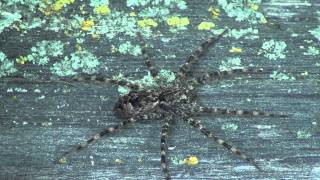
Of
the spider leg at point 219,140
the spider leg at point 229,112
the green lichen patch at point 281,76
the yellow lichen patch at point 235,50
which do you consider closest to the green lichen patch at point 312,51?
the green lichen patch at point 281,76

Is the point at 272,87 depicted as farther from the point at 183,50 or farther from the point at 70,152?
the point at 70,152

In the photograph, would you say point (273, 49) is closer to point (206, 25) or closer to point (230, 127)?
point (206, 25)

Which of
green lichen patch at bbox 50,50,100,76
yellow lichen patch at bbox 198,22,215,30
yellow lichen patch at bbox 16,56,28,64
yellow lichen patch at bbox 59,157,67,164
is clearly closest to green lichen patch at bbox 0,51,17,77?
yellow lichen patch at bbox 16,56,28,64

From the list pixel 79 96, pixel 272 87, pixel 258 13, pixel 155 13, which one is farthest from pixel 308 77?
pixel 79 96

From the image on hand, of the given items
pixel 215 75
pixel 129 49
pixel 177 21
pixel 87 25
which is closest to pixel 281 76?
pixel 215 75

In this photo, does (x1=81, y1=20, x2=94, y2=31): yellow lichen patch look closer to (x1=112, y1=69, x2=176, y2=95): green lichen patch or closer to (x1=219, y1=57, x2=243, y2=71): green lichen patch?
(x1=112, y1=69, x2=176, y2=95): green lichen patch

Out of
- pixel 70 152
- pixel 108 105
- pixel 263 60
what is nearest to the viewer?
pixel 70 152
